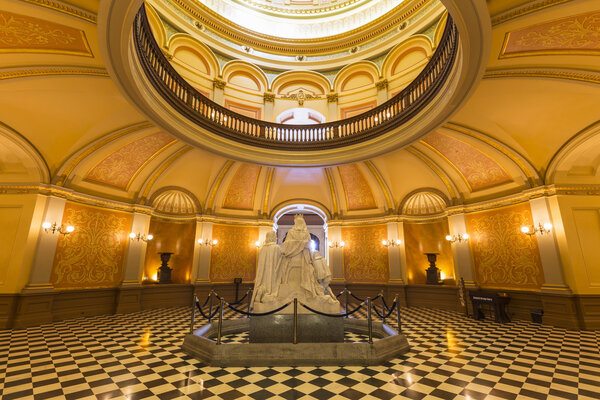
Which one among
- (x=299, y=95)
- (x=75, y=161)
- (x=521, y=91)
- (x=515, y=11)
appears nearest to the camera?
(x=515, y=11)

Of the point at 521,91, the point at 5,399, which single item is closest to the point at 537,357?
the point at 521,91

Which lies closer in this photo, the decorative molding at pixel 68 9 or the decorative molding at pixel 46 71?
the decorative molding at pixel 68 9

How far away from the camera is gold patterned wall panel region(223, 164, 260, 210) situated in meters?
12.2

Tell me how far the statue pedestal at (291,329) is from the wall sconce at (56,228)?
22.1ft

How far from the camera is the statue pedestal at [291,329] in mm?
5418

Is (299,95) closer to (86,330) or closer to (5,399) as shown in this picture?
(86,330)

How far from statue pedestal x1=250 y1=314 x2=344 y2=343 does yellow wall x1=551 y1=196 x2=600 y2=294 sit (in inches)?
275

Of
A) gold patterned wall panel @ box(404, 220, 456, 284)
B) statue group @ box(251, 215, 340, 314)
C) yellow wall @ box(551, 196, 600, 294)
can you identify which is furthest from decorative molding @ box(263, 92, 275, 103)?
yellow wall @ box(551, 196, 600, 294)

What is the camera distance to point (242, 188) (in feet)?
41.4

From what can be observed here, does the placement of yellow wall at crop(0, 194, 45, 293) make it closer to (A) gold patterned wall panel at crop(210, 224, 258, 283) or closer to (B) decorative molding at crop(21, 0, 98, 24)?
(A) gold patterned wall panel at crop(210, 224, 258, 283)

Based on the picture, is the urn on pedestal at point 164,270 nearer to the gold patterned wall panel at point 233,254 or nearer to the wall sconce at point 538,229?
the gold patterned wall panel at point 233,254

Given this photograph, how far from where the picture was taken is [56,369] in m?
4.54

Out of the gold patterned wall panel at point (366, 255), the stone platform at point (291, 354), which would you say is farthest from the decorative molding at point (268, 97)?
the stone platform at point (291, 354)

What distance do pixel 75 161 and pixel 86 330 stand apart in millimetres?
4764
